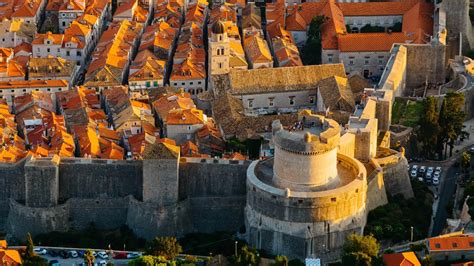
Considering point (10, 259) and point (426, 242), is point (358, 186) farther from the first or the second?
point (10, 259)

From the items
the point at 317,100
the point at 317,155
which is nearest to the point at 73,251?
the point at 317,155

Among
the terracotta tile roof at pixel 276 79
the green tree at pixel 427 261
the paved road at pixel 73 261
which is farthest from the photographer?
the terracotta tile roof at pixel 276 79

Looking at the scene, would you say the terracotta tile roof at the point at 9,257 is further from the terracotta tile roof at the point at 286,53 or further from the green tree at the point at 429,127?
the terracotta tile roof at the point at 286,53

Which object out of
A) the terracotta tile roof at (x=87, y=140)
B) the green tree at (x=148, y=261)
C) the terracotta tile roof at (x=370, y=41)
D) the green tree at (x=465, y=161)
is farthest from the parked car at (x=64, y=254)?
the terracotta tile roof at (x=370, y=41)

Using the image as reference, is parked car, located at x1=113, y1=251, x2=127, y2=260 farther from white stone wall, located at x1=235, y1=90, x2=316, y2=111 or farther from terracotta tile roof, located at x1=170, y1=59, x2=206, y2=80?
terracotta tile roof, located at x1=170, y1=59, x2=206, y2=80

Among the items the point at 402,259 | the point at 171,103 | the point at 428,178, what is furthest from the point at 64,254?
the point at 428,178

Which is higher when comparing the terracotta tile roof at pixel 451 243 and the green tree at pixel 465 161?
the green tree at pixel 465 161
